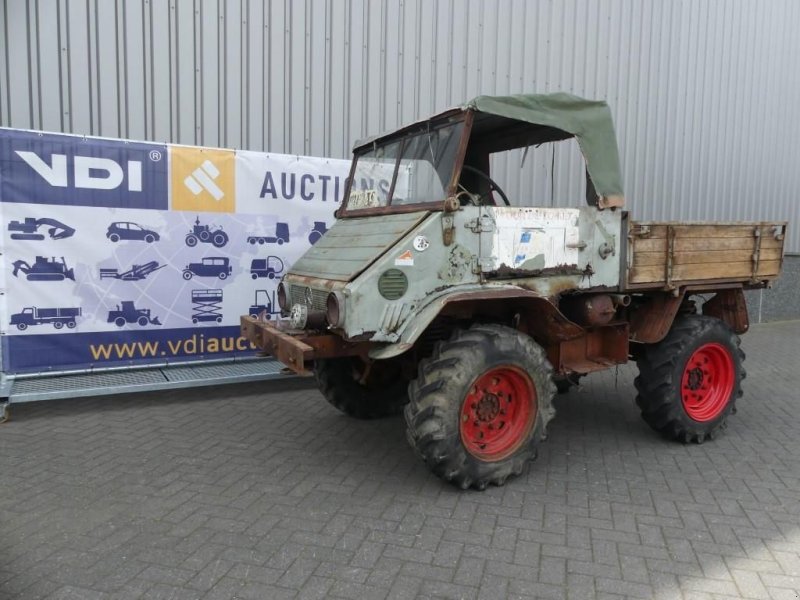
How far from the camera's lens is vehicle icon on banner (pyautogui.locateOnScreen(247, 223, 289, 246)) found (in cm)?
687

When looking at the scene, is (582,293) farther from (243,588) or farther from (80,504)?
(80,504)

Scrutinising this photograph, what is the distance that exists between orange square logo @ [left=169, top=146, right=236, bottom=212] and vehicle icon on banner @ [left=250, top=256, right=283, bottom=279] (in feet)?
2.14

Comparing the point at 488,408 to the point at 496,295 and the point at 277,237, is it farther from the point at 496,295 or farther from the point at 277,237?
the point at 277,237

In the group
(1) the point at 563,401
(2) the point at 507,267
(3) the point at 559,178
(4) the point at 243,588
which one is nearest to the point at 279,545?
(4) the point at 243,588

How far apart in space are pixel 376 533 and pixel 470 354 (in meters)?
1.26

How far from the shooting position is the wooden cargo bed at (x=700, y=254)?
4.90 metres

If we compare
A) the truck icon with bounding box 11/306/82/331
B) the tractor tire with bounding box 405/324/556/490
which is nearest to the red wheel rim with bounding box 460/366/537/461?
the tractor tire with bounding box 405/324/556/490

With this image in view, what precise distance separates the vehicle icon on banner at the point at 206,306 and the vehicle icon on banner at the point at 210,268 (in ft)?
0.61

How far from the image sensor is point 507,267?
439cm

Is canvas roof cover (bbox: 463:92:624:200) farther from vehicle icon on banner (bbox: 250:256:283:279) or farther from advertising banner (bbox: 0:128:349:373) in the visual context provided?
vehicle icon on banner (bbox: 250:256:283:279)

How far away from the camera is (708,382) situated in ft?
18.0

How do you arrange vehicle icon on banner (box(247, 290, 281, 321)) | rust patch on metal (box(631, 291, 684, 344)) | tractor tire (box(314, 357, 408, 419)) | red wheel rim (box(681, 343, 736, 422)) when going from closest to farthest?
rust patch on metal (box(631, 291, 684, 344)) → red wheel rim (box(681, 343, 736, 422)) → tractor tire (box(314, 357, 408, 419)) → vehicle icon on banner (box(247, 290, 281, 321))

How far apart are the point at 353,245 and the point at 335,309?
2.56 feet

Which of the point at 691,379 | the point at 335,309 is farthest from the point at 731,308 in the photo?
the point at 335,309
